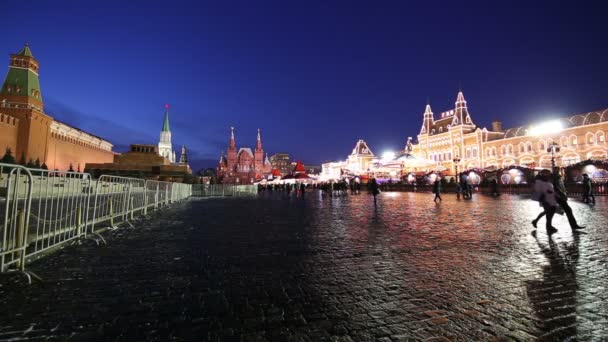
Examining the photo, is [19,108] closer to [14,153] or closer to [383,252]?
[14,153]

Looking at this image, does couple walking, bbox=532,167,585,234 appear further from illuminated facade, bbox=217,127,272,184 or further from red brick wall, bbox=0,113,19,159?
illuminated facade, bbox=217,127,272,184

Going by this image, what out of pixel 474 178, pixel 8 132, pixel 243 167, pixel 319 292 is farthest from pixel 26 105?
pixel 243 167

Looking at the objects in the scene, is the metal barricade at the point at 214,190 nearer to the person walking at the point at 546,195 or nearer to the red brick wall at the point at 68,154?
the red brick wall at the point at 68,154

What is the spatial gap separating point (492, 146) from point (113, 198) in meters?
66.9

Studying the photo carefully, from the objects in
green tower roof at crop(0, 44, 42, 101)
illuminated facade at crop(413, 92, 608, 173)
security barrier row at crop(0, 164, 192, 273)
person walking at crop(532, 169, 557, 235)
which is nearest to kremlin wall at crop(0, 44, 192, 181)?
green tower roof at crop(0, 44, 42, 101)

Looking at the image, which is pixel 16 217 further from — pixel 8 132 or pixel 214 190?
pixel 8 132

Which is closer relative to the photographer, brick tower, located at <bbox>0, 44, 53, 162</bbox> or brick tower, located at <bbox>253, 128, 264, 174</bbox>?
brick tower, located at <bbox>0, 44, 53, 162</bbox>

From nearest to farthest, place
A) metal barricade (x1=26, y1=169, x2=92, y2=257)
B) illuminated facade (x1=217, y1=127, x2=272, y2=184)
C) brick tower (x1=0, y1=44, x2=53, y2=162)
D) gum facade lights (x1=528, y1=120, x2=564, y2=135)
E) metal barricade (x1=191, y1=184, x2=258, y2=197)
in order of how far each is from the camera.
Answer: metal barricade (x1=26, y1=169, x2=92, y2=257), metal barricade (x1=191, y1=184, x2=258, y2=197), brick tower (x1=0, y1=44, x2=53, y2=162), gum facade lights (x1=528, y1=120, x2=564, y2=135), illuminated facade (x1=217, y1=127, x2=272, y2=184)

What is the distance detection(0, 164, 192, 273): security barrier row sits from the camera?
415cm

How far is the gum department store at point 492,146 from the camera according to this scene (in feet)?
150

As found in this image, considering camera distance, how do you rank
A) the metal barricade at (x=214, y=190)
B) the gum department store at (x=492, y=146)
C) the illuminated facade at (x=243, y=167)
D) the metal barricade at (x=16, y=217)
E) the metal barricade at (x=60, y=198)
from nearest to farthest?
the metal barricade at (x=16, y=217), the metal barricade at (x=60, y=198), the metal barricade at (x=214, y=190), the gum department store at (x=492, y=146), the illuminated facade at (x=243, y=167)

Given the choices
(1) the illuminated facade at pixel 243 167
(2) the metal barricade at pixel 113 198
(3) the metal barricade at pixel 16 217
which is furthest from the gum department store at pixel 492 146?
(1) the illuminated facade at pixel 243 167

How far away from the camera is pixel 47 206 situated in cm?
738

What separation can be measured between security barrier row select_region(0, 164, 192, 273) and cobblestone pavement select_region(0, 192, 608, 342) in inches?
16.0
